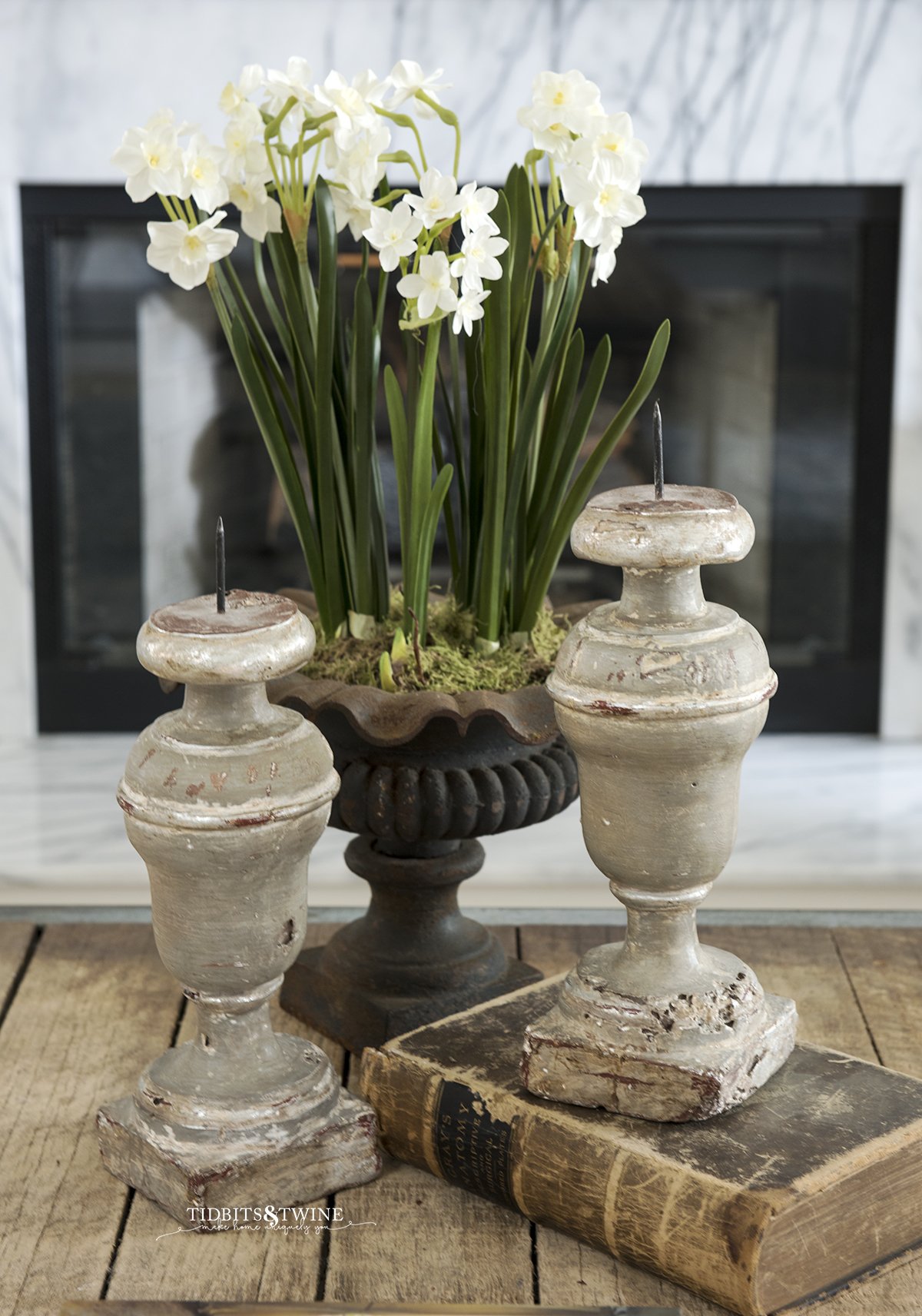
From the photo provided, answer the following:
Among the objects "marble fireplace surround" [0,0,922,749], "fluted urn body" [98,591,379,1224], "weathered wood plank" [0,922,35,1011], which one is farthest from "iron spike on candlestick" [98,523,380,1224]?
"marble fireplace surround" [0,0,922,749]

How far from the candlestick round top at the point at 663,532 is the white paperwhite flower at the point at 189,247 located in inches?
11.7

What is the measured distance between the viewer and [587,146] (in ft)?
3.01

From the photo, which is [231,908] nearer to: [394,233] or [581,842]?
[394,233]

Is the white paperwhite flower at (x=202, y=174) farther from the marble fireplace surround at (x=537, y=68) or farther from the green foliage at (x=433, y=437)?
the marble fireplace surround at (x=537, y=68)

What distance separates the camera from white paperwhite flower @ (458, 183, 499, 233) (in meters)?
0.89

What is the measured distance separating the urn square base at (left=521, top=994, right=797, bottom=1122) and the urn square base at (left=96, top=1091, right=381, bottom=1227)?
0.11m

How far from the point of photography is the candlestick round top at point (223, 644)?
0.78m

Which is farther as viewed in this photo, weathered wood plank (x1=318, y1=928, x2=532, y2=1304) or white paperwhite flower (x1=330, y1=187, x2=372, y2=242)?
white paperwhite flower (x1=330, y1=187, x2=372, y2=242)

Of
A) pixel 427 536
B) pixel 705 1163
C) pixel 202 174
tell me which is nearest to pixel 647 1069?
pixel 705 1163

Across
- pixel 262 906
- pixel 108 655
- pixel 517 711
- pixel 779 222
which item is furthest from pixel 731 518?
pixel 108 655

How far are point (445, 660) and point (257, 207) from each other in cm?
32

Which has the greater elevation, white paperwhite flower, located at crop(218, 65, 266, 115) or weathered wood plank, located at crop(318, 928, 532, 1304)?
white paperwhite flower, located at crop(218, 65, 266, 115)

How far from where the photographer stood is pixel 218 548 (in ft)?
2.69

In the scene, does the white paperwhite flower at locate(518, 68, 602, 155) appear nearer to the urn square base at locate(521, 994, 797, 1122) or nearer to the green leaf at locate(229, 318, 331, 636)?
the green leaf at locate(229, 318, 331, 636)
